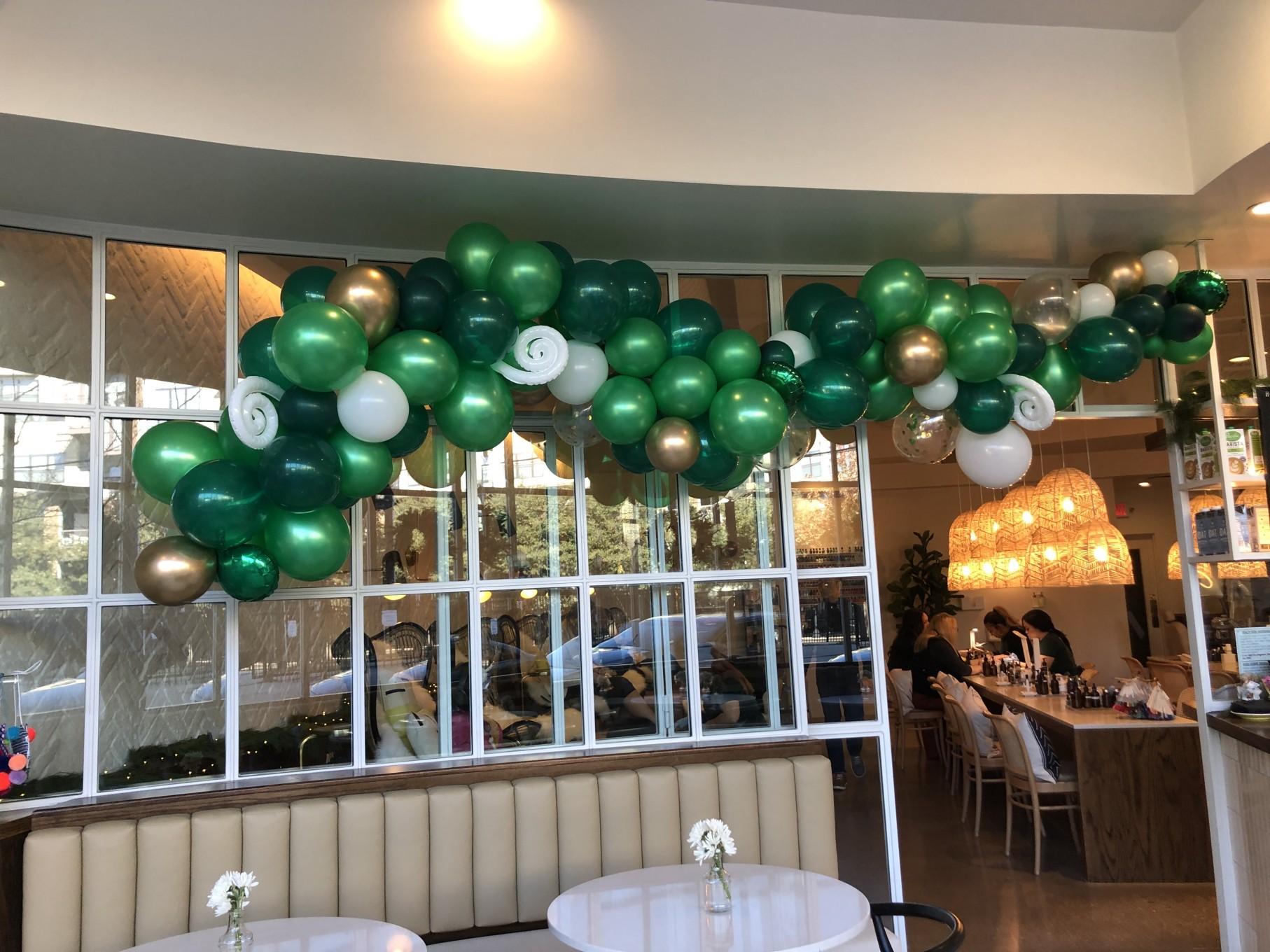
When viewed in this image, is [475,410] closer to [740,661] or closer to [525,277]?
[525,277]

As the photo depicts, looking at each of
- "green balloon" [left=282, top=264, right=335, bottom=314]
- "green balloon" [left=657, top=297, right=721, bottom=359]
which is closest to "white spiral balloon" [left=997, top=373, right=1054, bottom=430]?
"green balloon" [left=657, top=297, right=721, bottom=359]

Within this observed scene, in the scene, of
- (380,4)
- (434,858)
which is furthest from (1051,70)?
(434,858)

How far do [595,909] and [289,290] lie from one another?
2.34 metres

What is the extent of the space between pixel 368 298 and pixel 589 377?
843 mm

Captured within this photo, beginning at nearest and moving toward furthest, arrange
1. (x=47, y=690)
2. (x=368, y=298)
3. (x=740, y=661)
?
1. (x=368, y=298)
2. (x=47, y=690)
3. (x=740, y=661)

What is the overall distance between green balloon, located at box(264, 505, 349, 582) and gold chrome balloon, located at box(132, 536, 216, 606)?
0.74 ft

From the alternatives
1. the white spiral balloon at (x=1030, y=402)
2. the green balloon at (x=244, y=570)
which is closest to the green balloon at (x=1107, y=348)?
the white spiral balloon at (x=1030, y=402)

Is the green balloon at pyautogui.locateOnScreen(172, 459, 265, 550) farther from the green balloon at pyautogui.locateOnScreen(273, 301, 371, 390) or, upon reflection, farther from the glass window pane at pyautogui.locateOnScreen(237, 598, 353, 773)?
the glass window pane at pyautogui.locateOnScreen(237, 598, 353, 773)

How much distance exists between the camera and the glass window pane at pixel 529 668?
3.96 meters

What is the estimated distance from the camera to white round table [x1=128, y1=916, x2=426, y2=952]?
266cm

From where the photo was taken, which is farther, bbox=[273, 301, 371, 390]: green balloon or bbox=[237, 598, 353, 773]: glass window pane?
bbox=[237, 598, 353, 773]: glass window pane

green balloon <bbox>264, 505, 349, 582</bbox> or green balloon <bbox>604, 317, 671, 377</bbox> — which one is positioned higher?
green balloon <bbox>604, 317, 671, 377</bbox>

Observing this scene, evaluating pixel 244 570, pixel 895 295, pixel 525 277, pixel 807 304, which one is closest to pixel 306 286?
pixel 525 277

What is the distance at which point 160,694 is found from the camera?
3.59 m
